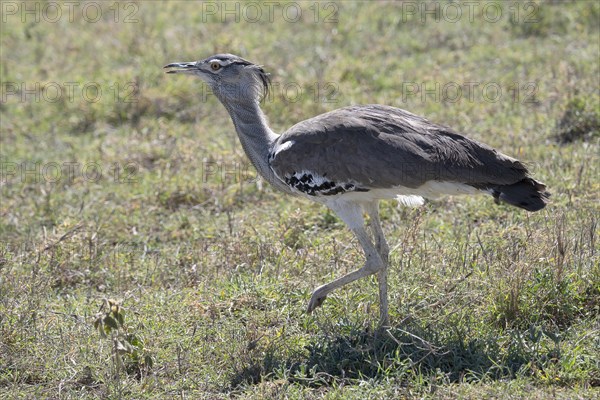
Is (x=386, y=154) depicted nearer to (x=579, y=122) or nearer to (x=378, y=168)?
(x=378, y=168)

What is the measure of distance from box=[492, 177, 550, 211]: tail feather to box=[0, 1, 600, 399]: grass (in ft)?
1.01

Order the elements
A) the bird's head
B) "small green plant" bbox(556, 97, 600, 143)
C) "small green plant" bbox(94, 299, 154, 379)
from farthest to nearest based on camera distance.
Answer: "small green plant" bbox(556, 97, 600, 143)
the bird's head
"small green plant" bbox(94, 299, 154, 379)

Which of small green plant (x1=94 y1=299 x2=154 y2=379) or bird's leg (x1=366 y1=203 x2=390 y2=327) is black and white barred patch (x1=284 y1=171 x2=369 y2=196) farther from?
small green plant (x1=94 y1=299 x2=154 y2=379)

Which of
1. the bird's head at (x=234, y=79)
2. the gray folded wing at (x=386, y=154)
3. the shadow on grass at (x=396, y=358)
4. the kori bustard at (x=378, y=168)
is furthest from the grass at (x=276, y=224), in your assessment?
the bird's head at (x=234, y=79)

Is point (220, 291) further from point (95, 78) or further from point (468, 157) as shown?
point (95, 78)

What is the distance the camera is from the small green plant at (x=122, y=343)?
3.78 metres

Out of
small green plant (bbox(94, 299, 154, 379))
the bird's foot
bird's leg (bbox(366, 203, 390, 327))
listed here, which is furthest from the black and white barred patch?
small green plant (bbox(94, 299, 154, 379))

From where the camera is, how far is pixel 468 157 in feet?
14.0

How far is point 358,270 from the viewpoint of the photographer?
4422mm

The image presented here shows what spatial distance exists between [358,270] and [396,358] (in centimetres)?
58

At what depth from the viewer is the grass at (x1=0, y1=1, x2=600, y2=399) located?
4055 mm


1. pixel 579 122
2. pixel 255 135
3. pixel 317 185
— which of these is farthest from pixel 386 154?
pixel 579 122

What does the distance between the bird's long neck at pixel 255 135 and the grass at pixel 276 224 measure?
51 centimetres

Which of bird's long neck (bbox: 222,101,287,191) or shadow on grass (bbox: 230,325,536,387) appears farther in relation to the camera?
bird's long neck (bbox: 222,101,287,191)
